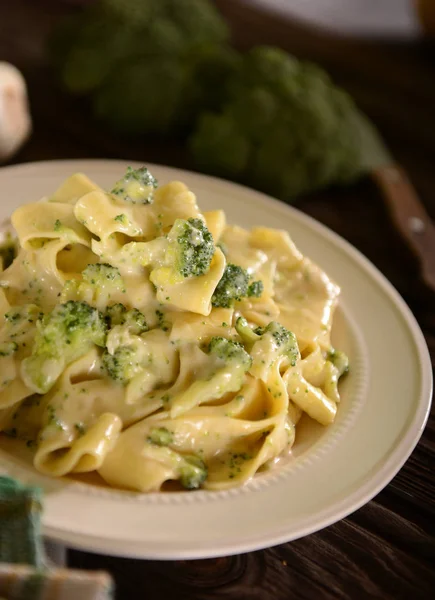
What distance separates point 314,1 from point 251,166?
A: 5144mm

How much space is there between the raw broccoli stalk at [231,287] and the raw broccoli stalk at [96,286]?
14.6 inches

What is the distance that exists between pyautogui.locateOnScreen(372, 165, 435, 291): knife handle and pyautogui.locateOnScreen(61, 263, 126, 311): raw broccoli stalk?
5.98 feet

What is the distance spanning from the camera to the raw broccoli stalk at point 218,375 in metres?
2.38

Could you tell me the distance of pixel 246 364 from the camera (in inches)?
96.3

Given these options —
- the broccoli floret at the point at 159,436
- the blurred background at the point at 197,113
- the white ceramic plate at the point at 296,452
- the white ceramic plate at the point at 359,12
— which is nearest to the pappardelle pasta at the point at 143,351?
the broccoli floret at the point at 159,436

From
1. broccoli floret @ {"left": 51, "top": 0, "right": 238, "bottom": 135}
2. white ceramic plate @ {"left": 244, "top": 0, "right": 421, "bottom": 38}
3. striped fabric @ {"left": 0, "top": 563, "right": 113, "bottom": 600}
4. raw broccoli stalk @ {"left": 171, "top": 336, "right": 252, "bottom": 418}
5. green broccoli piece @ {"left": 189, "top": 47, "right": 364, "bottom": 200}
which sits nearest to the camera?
striped fabric @ {"left": 0, "top": 563, "right": 113, "bottom": 600}

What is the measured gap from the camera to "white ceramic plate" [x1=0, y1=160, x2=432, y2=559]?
1.97 meters

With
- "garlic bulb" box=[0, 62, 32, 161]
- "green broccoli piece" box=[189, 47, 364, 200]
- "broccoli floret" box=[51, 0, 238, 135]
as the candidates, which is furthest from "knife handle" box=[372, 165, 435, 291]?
"garlic bulb" box=[0, 62, 32, 161]

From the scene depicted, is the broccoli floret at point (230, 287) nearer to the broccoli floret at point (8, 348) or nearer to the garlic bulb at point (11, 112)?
the broccoli floret at point (8, 348)

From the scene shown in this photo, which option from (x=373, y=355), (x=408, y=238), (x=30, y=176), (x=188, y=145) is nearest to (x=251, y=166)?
(x=188, y=145)

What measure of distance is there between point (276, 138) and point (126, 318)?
2146 mm

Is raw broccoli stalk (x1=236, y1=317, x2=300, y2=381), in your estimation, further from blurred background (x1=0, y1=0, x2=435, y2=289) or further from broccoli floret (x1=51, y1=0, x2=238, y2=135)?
broccoli floret (x1=51, y1=0, x2=238, y2=135)

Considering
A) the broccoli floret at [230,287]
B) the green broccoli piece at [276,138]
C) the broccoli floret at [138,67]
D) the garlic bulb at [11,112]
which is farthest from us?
the broccoli floret at [138,67]

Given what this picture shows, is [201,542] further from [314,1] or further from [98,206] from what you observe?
[314,1]
